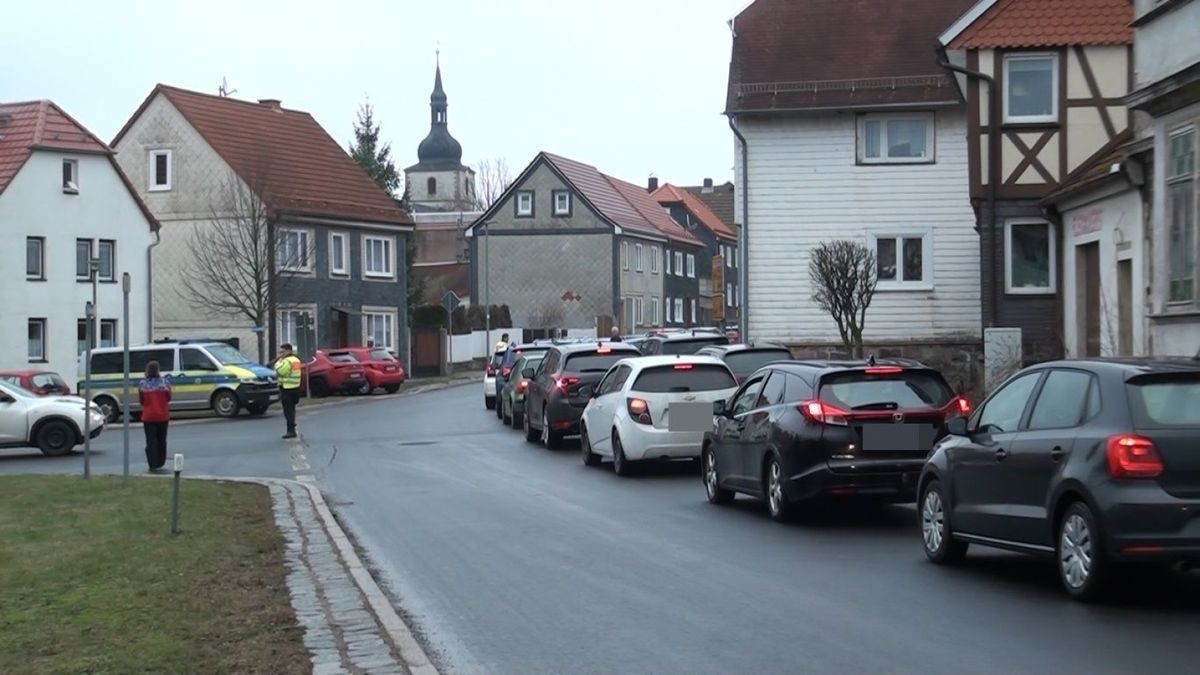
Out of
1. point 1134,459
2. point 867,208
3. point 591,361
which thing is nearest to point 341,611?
point 1134,459

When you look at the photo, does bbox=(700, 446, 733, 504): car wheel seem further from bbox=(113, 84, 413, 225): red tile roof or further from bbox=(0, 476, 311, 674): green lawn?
bbox=(113, 84, 413, 225): red tile roof

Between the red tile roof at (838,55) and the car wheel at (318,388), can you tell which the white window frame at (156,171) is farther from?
the red tile roof at (838,55)

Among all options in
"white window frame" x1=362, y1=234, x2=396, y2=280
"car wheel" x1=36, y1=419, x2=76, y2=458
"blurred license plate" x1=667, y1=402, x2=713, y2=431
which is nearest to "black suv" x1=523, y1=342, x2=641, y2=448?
"blurred license plate" x1=667, y1=402, x2=713, y2=431

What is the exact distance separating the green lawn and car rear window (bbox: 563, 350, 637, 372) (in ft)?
28.2

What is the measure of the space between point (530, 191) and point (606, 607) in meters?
70.1

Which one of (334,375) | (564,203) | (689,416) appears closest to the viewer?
(689,416)

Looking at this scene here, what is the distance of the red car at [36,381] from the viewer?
3123 cm

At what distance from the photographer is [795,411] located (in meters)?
14.5

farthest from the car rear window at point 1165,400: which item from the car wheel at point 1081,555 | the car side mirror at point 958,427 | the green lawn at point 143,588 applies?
the green lawn at point 143,588

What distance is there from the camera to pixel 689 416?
19812 mm

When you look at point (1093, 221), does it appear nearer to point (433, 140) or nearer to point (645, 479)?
point (645, 479)

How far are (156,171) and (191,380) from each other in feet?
71.2

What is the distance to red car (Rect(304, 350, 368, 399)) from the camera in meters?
48.7

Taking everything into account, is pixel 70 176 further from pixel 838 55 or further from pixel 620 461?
pixel 620 461
